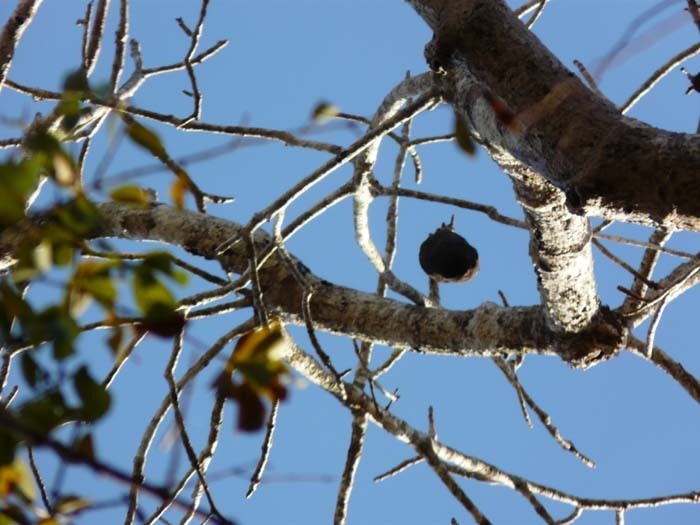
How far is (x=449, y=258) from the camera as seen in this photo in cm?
244

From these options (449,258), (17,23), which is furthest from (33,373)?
(449,258)

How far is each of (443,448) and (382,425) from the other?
0.93ft

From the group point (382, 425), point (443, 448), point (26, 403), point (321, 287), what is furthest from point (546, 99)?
point (443, 448)

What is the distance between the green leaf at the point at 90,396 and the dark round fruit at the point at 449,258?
1.78 metres

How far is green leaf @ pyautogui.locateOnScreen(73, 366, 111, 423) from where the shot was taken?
732 millimetres

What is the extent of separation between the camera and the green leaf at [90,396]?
0.73 metres

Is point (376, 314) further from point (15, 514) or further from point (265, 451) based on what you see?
point (15, 514)

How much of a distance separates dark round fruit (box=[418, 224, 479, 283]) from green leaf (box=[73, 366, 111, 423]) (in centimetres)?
178

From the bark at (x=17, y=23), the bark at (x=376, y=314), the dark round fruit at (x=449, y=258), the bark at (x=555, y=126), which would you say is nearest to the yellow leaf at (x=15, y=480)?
the bark at (x=555, y=126)

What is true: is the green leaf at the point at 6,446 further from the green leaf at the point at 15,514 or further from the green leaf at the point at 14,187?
the green leaf at the point at 14,187

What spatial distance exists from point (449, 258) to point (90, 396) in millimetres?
1795

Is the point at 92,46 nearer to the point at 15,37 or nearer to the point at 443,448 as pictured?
the point at 15,37

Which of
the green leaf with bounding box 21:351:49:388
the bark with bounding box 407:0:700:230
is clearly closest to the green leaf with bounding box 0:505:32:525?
the green leaf with bounding box 21:351:49:388

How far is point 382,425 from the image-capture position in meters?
2.16
